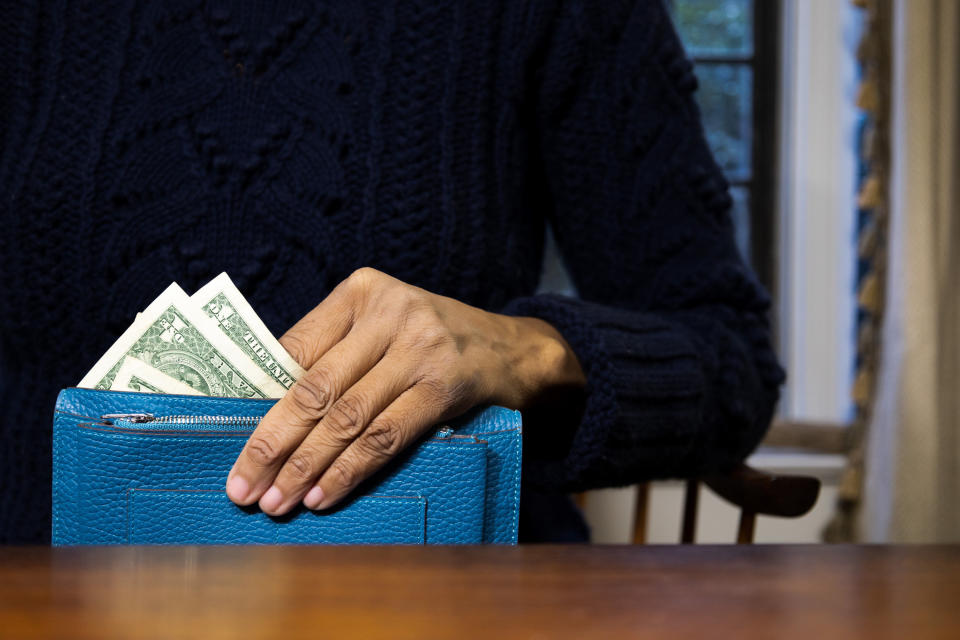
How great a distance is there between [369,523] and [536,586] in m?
0.32

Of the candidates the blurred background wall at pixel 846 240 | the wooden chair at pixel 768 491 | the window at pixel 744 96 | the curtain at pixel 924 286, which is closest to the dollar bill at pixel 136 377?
the wooden chair at pixel 768 491

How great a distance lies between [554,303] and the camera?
0.81 meters

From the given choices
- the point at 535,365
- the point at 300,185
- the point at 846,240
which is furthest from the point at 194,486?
the point at 846,240

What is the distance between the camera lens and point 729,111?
298 centimetres

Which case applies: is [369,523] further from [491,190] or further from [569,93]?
[569,93]

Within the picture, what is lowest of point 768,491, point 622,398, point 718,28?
point 768,491

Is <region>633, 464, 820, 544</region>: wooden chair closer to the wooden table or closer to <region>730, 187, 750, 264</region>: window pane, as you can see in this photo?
the wooden table

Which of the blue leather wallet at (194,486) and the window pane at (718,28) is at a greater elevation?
the window pane at (718,28)

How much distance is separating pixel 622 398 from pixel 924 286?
2.15 metres

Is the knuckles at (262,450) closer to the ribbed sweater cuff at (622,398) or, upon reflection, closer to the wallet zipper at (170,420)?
the wallet zipper at (170,420)

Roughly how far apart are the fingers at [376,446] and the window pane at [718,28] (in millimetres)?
2597

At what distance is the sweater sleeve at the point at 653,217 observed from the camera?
2.89ft

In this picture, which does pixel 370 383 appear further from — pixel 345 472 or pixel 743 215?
pixel 743 215

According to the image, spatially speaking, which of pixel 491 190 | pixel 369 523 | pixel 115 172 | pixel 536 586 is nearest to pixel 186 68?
pixel 115 172
